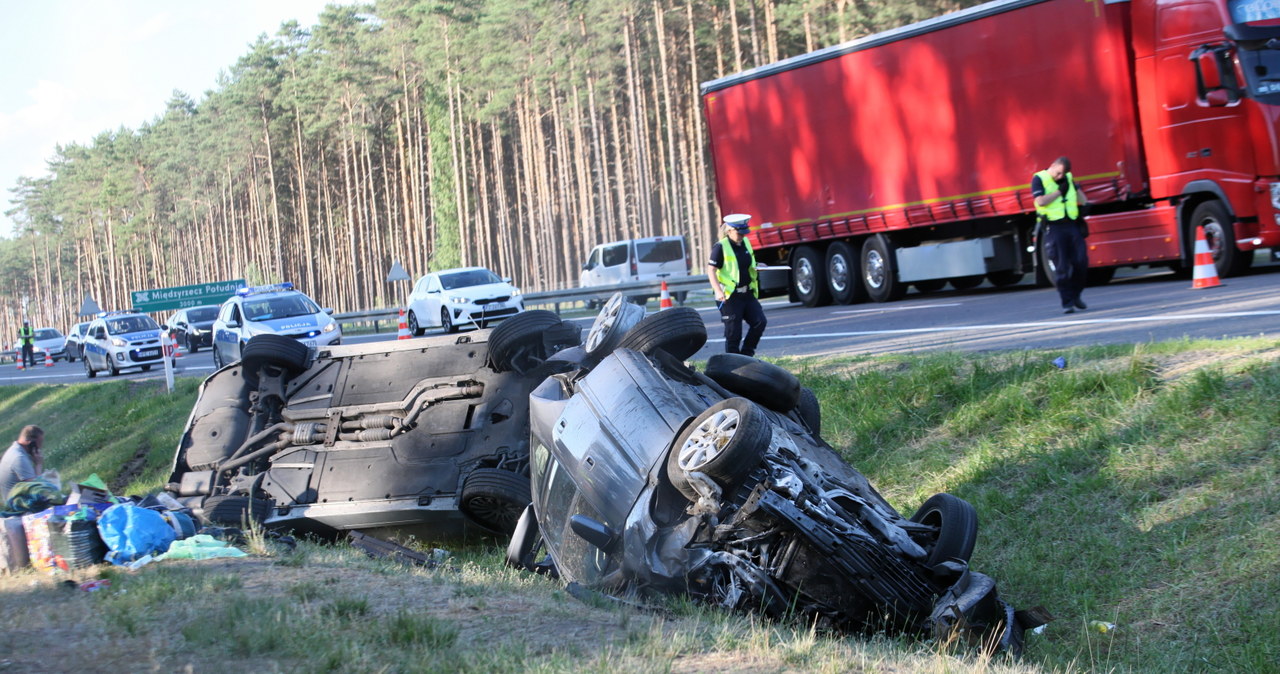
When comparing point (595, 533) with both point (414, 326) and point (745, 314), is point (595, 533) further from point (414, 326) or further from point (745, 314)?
point (414, 326)

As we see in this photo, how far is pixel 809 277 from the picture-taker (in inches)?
818

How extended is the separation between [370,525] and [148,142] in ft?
301

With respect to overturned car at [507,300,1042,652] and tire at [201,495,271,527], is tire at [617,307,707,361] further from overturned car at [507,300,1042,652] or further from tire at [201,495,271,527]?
tire at [201,495,271,527]

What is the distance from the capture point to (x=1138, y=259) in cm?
1538

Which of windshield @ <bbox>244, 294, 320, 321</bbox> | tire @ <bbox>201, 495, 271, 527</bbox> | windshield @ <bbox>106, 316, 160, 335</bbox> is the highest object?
windshield @ <bbox>106, 316, 160, 335</bbox>

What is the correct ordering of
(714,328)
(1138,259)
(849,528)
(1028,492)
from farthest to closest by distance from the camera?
(714,328)
(1138,259)
(1028,492)
(849,528)

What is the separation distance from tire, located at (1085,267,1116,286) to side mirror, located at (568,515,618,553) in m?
13.4

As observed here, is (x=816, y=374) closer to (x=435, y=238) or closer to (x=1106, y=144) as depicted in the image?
(x=1106, y=144)

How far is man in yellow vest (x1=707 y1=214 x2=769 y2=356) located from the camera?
10.7 meters

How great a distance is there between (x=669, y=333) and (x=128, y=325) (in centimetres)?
2806

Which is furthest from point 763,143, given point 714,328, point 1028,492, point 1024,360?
point 1028,492

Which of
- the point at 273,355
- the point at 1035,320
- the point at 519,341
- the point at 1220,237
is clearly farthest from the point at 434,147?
the point at 519,341

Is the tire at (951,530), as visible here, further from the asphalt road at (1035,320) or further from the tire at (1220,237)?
the tire at (1220,237)

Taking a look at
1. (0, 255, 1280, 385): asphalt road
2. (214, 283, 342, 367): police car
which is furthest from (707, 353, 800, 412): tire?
(214, 283, 342, 367): police car
